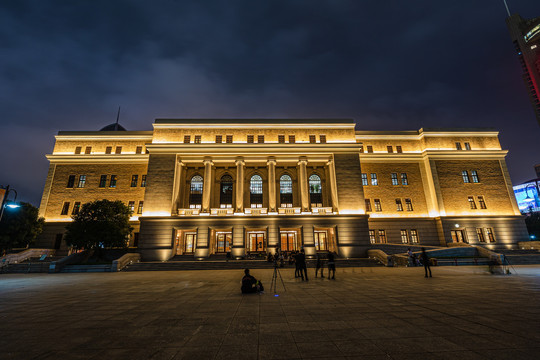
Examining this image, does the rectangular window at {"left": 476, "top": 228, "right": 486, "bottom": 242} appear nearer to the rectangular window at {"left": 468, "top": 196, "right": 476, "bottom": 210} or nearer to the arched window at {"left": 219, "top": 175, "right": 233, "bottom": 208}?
the rectangular window at {"left": 468, "top": 196, "right": 476, "bottom": 210}

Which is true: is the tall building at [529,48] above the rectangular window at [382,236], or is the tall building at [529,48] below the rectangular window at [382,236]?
above

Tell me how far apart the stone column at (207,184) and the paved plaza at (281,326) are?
2207 centimetres

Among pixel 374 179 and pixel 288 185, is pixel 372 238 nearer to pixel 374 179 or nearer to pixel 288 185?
pixel 374 179

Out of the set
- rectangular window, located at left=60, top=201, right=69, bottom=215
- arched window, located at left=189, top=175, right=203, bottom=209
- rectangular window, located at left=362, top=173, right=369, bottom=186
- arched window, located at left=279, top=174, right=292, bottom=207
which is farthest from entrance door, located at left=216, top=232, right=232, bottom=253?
rectangular window, located at left=60, top=201, right=69, bottom=215

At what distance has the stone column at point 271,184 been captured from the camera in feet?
105

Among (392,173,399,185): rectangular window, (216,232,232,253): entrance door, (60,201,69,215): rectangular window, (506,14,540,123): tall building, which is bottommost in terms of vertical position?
(216,232,232,253): entrance door

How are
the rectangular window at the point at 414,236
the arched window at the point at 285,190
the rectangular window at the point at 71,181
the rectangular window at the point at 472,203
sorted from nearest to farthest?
the rectangular window at the point at 414,236 < the rectangular window at the point at 472,203 < the arched window at the point at 285,190 < the rectangular window at the point at 71,181

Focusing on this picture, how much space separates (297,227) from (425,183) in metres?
21.9

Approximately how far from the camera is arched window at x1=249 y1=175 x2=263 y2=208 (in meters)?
35.0

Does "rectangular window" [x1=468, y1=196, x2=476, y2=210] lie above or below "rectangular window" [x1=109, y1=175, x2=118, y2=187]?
below

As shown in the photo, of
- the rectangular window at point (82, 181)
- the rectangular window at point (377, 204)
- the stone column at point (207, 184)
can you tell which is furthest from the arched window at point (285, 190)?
the rectangular window at point (82, 181)

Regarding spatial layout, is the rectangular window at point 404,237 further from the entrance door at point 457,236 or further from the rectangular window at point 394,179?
the rectangular window at point 394,179

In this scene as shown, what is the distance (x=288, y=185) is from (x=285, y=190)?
909 millimetres

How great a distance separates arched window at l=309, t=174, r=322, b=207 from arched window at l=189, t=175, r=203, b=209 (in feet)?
53.6
